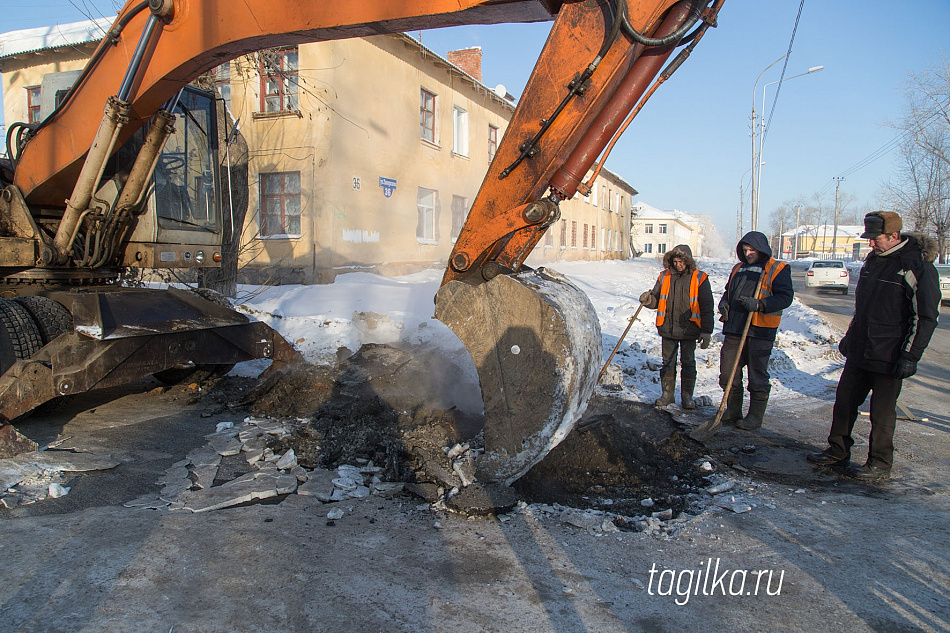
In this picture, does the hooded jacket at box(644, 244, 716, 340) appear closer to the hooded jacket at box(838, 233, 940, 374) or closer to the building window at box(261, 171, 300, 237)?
the hooded jacket at box(838, 233, 940, 374)

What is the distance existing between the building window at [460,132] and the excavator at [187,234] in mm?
14747

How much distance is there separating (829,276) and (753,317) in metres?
21.7

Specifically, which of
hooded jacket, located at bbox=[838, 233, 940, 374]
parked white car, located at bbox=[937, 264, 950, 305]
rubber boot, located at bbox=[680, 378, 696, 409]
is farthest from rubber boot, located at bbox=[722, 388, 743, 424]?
parked white car, located at bbox=[937, 264, 950, 305]

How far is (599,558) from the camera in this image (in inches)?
112

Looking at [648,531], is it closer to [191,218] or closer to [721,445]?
[721,445]

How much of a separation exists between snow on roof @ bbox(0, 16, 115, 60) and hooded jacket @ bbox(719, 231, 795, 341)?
56.7 ft

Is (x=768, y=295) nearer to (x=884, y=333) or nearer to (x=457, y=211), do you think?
(x=884, y=333)

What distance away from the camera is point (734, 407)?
5.35m

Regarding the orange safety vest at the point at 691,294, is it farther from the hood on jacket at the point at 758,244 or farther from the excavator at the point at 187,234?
the excavator at the point at 187,234

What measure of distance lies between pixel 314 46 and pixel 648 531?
520 inches

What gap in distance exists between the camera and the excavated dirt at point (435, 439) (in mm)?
3689

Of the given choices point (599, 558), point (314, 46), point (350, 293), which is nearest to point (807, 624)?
point (599, 558)

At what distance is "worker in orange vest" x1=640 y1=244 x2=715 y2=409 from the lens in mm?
5875

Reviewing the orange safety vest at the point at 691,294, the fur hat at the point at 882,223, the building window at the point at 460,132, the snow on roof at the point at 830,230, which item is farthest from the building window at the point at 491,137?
the snow on roof at the point at 830,230
